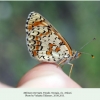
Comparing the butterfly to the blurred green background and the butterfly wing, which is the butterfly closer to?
the butterfly wing

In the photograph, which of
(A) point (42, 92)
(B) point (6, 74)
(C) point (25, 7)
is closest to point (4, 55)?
(B) point (6, 74)

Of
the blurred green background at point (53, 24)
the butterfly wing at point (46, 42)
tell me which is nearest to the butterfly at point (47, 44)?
the butterfly wing at point (46, 42)

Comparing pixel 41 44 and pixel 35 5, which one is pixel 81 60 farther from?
pixel 41 44

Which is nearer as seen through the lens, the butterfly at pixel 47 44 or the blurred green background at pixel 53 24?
the butterfly at pixel 47 44

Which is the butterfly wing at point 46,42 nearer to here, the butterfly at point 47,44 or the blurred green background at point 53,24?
the butterfly at point 47,44

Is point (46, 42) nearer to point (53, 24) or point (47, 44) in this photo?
point (47, 44)
